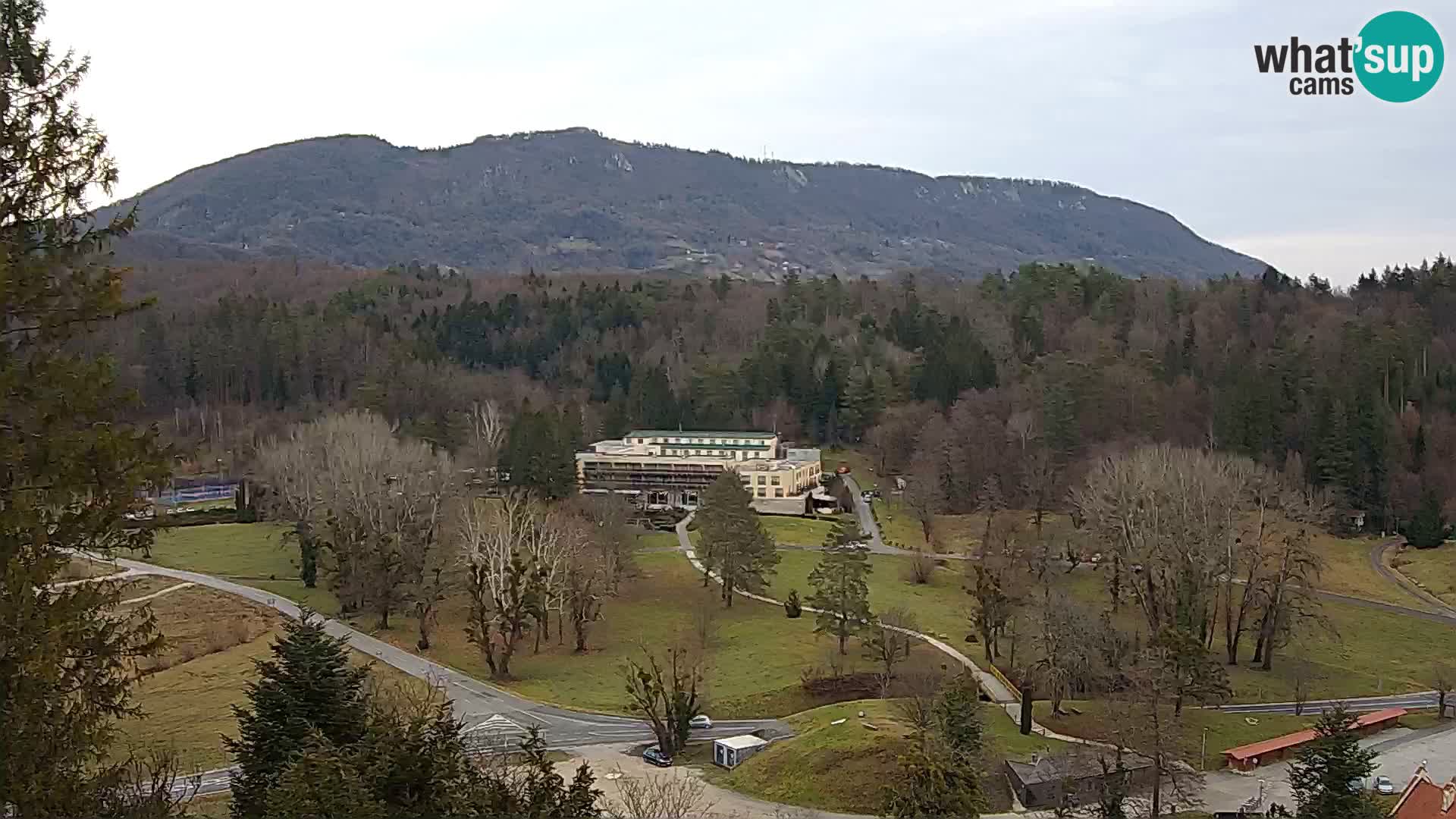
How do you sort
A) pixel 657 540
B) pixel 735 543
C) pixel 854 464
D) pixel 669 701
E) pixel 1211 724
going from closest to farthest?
pixel 669 701
pixel 1211 724
pixel 735 543
pixel 657 540
pixel 854 464

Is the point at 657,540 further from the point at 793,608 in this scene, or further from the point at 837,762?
the point at 837,762

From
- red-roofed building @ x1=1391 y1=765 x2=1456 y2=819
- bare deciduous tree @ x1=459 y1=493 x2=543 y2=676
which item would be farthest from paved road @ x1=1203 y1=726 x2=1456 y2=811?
bare deciduous tree @ x1=459 y1=493 x2=543 y2=676

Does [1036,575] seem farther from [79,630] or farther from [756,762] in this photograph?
[79,630]

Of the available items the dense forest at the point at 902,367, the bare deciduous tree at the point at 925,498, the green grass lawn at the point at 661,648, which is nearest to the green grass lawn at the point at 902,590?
the green grass lawn at the point at 661,648

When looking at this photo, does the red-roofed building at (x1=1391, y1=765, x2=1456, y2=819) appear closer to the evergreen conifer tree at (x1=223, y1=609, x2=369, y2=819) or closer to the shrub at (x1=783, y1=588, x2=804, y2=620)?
the evergreen conifer tree at (x1=223, y1=609, x2=369, y2=819)

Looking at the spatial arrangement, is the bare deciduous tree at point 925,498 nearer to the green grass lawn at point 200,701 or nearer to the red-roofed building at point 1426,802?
A: the green grass lawn at point 200,701

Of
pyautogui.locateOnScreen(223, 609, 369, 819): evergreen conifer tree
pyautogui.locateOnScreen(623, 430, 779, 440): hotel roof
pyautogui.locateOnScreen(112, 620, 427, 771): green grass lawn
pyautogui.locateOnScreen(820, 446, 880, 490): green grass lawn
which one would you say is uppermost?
pyautogui.locateOnScreen(623, 430, 779, 440): hotel roof

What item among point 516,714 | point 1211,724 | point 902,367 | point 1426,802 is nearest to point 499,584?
point 516,714
